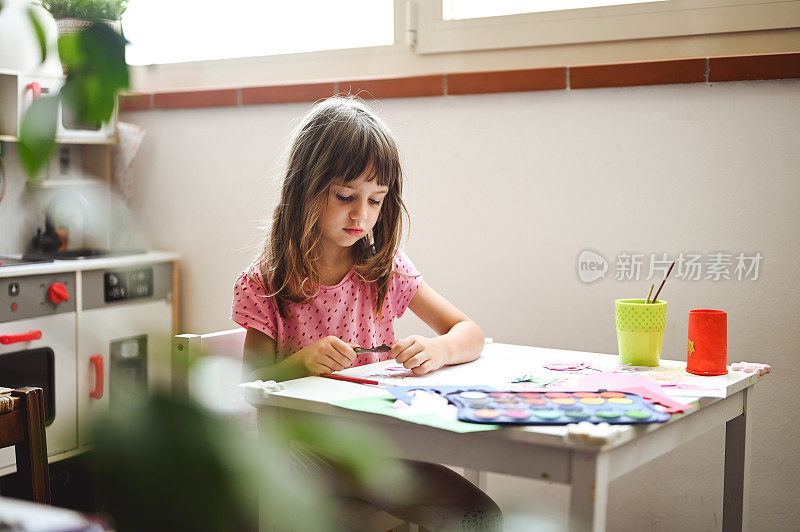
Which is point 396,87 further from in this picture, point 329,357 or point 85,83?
point 85,83

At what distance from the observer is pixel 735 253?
1994mm

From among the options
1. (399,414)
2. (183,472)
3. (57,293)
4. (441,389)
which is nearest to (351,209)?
(441,389)

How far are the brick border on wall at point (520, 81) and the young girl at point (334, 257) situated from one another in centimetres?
36

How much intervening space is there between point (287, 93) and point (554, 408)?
1742 millimetres

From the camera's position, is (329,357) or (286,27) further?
(286,27)

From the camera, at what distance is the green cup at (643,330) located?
1.51 metres

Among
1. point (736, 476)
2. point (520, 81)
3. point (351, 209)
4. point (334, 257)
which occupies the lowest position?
point (736, 476)

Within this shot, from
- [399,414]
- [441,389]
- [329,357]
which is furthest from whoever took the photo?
[329,357]

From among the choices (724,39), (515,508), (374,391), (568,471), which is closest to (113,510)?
(515,508)

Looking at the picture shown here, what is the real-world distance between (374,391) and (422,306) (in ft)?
1.90

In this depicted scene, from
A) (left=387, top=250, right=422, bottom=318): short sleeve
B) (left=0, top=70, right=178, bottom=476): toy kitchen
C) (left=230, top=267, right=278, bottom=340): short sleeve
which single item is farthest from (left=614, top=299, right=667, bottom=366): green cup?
(left=0, top=70, right=178, bottom=476): toy kitchen

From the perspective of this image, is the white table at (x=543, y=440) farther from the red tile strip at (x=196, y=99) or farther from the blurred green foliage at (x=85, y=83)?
the red tile strip at (x=196, y=99)

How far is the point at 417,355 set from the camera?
1.44m

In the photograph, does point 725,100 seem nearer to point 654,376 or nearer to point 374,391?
point 654,376
